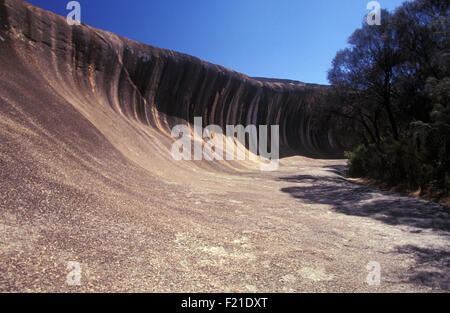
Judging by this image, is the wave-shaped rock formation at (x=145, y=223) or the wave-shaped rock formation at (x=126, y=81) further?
the wave-shaped rock formation at (x=126, y=81)

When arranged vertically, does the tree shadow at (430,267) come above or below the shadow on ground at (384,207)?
below

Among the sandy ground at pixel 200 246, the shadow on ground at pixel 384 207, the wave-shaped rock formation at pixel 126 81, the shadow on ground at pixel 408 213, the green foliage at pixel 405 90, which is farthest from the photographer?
the wave-shaped rock formation at pixel 126 81

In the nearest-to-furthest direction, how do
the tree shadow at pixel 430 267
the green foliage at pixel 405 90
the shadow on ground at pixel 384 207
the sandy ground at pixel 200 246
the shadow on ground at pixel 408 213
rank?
the sandy ground at pixel 200 246 < the tree shadow at pixel 430 267 < the shadow on ground at pixel 408 213 < the shadow on ground at pixel 384 207 < the green foliage at pixel 405 90

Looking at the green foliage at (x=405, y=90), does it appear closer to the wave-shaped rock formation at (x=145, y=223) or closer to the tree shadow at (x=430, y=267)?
the wave-shaped rock formation at (x=145, y=223)

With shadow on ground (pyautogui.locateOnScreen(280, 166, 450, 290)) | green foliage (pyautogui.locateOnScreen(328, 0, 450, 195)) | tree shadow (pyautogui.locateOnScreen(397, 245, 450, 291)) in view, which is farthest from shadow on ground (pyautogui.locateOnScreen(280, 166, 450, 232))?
green foliage (pyautogui.locateOnScreen(328, 0, 450, 195))

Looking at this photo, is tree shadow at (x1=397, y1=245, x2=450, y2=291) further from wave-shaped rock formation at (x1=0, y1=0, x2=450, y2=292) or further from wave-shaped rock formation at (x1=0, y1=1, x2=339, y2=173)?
wave-shaped rock formation at (x1=0, y1=1, x2=339, y2=173)

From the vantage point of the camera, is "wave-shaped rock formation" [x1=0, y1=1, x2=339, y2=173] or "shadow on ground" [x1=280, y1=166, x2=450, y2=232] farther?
"wave-shaped rock formation" [x1=0, y1=1, x2=339, y2=173]

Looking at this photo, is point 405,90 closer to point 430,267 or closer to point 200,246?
point 430,267

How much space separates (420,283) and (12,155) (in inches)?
258

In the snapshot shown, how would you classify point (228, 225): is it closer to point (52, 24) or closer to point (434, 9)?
point (434, 9)

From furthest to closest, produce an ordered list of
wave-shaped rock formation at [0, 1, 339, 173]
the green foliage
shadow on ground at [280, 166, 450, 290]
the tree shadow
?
1. wave-shaped rock formation at [0, 1, 339, 173]
2. the green foliage
3. shadow on ground at [280, 166, 450, 290]
4. the tree shadow

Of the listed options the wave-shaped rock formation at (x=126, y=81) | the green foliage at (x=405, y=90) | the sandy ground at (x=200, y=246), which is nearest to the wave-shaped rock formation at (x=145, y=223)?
the sandy ground at (x=200, y=246)

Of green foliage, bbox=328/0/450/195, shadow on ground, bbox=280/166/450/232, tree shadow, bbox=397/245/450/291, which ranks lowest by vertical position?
tree shadow, bbox=397/245/450/291
